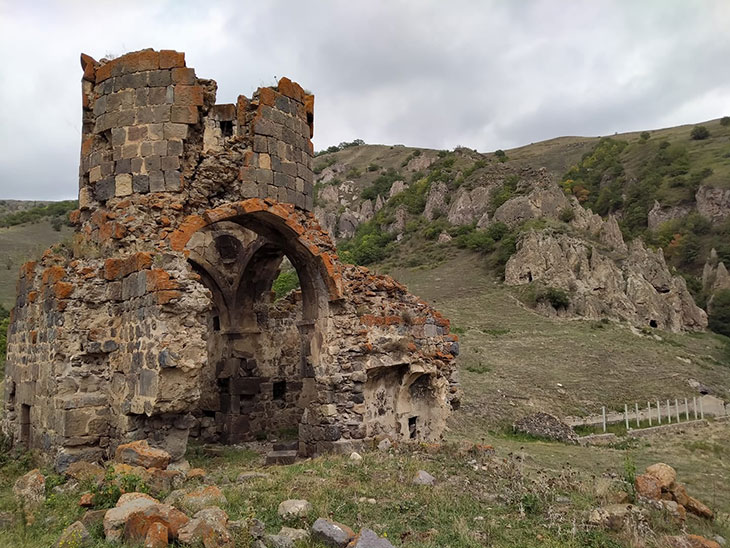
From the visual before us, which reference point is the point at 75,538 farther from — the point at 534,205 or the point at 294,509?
the point at 534,205

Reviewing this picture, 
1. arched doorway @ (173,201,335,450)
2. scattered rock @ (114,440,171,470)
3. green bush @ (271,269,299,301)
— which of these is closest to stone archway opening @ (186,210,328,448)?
arched doorway @ (173,201,335,450)

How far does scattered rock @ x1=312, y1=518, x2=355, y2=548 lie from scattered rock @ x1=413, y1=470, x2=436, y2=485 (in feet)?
6.40

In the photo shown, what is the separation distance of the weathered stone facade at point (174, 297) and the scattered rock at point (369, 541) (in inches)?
154

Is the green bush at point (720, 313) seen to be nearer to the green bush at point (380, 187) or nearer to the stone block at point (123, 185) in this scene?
the green bush at point (380, 187)

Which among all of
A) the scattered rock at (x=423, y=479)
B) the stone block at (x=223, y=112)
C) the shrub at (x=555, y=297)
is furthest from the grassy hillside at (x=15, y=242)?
the scattered rock at (x=423, y=479)

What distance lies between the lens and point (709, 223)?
62812 mm

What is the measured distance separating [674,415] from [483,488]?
20.5 meters

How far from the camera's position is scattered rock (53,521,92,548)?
4559 millimetres

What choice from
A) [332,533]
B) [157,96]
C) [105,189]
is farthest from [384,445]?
[157,96]

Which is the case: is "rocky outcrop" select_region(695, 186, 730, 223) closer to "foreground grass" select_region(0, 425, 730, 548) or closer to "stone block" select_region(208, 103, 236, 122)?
"foreground grass" select_region(0, 425, 730, 548)

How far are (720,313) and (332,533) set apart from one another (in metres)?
47.6

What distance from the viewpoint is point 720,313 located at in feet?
144

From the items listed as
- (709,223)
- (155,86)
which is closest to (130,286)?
(155,86)

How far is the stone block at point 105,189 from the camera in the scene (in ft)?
29.8
